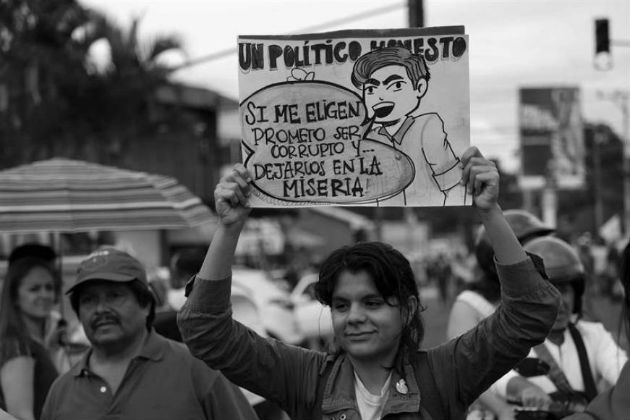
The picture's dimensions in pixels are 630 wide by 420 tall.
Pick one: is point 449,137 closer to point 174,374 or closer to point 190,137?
point 174,374

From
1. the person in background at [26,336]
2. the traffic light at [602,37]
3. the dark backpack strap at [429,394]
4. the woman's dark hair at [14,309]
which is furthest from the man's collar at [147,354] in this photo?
the traffic light at [602,37]

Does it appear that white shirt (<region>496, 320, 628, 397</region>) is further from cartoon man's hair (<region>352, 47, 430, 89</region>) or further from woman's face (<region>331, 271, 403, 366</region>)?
cartoon man's hair (<region>352, 47, 430, 89</region>)

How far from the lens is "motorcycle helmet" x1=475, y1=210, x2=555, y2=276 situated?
5312mm

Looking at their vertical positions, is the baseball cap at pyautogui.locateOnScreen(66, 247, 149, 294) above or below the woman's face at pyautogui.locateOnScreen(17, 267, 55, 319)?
above

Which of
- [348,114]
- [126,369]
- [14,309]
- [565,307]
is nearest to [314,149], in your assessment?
[348,114]

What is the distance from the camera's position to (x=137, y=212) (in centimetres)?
573

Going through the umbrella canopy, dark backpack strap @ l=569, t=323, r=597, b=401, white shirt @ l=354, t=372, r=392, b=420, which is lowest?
dark backpack strap @ l=569, t=323, r=597, b=401

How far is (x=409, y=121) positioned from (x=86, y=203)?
9.02 ft

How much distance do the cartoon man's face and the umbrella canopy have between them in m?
2.44

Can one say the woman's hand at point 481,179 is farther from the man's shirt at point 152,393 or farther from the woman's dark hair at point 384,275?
the man's shirt at point 152,393

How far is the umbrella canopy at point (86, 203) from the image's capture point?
5613mm

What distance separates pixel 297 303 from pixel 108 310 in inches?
509

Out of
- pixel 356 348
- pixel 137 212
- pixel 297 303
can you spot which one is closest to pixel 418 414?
pixel 356 348

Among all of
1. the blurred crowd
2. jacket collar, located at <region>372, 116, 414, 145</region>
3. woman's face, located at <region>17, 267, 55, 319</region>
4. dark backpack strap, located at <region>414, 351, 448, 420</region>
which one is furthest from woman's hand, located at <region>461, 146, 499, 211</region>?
woman's face, located at <region>17, 267, 55, 319</region>
